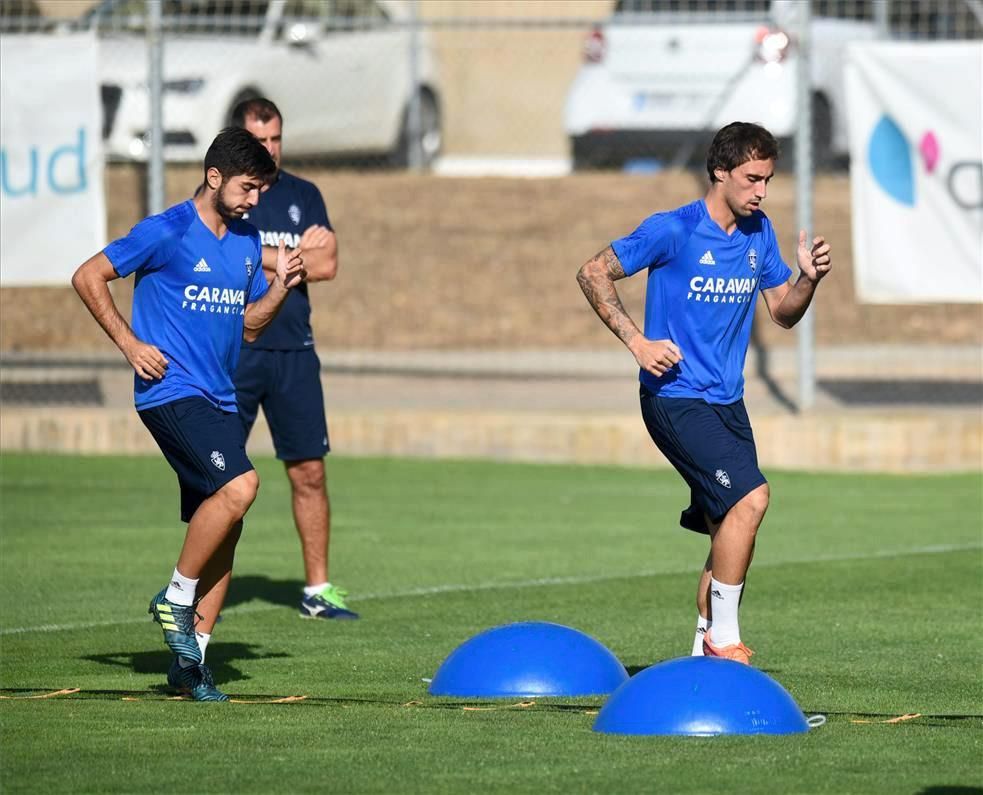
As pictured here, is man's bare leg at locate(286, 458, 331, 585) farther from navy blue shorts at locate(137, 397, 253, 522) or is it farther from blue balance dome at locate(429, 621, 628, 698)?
blue balance dome at locate(429, 621, 628, 698)

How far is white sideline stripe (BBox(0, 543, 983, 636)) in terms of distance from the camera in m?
10.0

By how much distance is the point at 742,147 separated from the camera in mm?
8438

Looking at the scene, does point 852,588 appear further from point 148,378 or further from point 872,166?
point 872,166

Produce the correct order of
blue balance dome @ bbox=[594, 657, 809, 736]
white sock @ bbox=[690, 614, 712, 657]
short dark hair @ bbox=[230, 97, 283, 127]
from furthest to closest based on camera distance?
short dark hair @ bbox=[230, 97, 283, 127] < white sock @ bbox=[690, 614, 712, 657] < blue balance dome @ bbox=[594, 657, 809, 736]

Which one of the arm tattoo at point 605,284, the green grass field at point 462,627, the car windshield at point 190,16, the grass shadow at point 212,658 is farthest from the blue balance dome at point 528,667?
the car windshield at point 190,16

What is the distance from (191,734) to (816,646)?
3.09 m

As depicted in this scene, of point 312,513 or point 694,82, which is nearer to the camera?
point 312,513

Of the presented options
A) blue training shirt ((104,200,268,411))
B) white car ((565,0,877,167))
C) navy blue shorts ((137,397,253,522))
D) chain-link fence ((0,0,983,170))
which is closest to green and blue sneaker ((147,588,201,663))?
navy blue shorts ((137,397,253,522))

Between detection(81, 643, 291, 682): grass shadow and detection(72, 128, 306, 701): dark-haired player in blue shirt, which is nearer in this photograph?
detection(72, 128, 306, 701): dark-haired player in blue shirt

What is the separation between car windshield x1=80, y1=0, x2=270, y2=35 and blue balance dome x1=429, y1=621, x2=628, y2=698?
10664 mm

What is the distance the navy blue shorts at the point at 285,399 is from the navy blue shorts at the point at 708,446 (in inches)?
94.6

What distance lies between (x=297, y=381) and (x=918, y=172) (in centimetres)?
702

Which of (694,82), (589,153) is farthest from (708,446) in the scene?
(589,153)

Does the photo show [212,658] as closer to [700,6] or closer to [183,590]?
[183,590]
